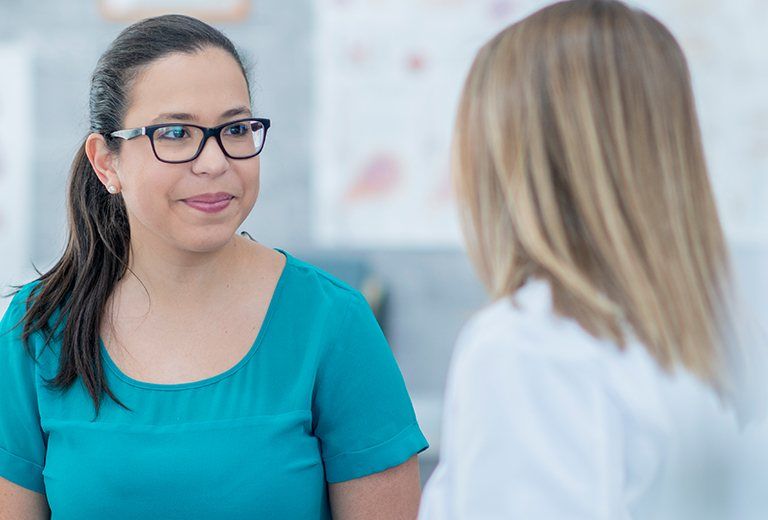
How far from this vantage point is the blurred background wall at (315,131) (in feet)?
11.2

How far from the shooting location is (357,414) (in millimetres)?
1391

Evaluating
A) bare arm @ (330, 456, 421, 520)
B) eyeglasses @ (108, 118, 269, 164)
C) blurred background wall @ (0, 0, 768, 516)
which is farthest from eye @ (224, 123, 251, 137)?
blurred background wall @ (0, 0, 768, 516)

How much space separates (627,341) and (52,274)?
1.01m

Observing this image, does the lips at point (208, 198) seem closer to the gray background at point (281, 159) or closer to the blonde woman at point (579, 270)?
the blonde woman at point (579, 270)

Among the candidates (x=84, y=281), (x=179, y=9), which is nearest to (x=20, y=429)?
(x=84, y=281)

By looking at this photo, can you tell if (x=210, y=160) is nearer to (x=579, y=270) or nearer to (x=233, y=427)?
(x=233, y=427)

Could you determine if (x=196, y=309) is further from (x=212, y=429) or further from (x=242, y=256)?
(x=212, y=429)

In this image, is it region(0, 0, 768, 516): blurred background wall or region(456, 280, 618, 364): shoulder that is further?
region(0, 0, 768, 516): blurred background wall

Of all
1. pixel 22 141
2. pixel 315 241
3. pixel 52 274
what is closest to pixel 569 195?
pixel 52 274

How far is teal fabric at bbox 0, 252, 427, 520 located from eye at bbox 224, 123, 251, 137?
0.25 metres

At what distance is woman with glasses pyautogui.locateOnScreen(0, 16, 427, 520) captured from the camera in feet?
4.43

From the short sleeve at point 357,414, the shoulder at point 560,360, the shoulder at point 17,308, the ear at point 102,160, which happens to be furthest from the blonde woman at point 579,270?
the shoulder at point 17,308

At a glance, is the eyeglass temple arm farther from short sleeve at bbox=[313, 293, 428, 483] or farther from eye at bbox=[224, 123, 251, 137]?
short sleeve at bbox=[313, 293, 428, 483]

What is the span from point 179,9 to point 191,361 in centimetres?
229
